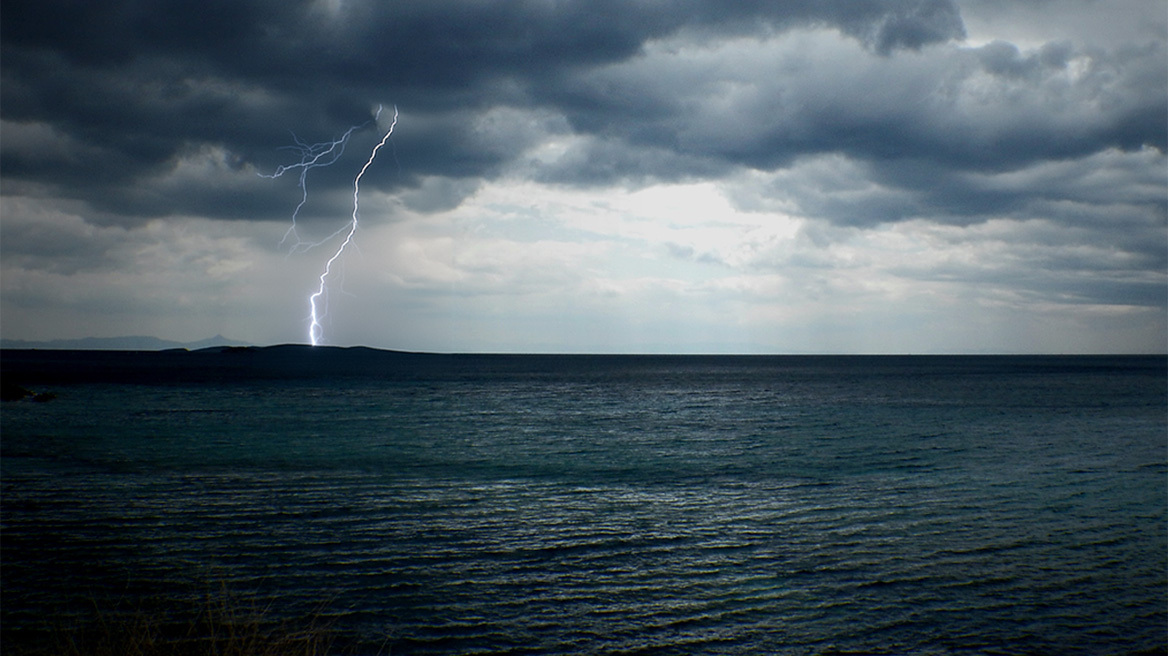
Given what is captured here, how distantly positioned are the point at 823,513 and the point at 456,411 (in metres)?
46.2

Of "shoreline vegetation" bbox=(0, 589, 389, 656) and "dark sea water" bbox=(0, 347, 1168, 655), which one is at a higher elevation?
"shoreline vegetation" bbox=(0, 589, 389, 656)

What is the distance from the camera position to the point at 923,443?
141 feet

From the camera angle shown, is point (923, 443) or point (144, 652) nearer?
point (144, 652)

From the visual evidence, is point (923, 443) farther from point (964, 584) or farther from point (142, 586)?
point (142, 586)

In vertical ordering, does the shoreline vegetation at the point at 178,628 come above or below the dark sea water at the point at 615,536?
above

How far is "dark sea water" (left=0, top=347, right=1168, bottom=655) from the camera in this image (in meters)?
14.1

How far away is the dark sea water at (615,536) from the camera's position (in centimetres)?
1406

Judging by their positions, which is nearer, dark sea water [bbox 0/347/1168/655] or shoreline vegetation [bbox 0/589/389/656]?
shoreline vegetation [bbox 0/589/389/656]

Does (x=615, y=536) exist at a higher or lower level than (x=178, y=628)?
lower

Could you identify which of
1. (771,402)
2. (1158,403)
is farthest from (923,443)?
(1158,403)

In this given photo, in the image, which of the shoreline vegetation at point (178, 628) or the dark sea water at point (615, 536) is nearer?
the shoreline vegetation at point (178, 628)

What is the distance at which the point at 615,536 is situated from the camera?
2059cm

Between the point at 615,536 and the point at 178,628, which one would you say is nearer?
the point at 178,628

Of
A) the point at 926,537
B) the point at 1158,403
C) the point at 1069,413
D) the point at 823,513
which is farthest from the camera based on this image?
the point at 1158,403
